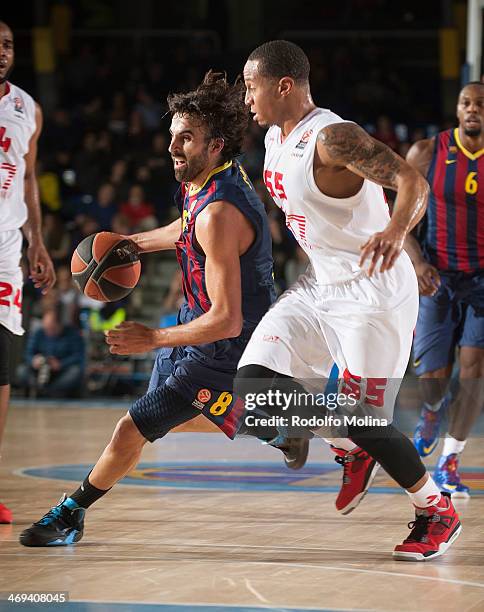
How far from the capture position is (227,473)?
6879 mm

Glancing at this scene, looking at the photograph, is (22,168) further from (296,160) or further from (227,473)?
(227,473)

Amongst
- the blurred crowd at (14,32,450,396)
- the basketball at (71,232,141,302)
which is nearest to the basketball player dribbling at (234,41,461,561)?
the basketball at (71,232,141,302)

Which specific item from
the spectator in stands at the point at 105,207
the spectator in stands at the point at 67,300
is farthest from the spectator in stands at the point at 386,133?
the spectator in stands at the point at 67,300

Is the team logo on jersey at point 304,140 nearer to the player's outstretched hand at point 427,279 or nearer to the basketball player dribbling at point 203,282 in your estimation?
the basketball player dribbling at point 203,282

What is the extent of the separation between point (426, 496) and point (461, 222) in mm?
2178

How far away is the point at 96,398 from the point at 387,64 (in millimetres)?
8055

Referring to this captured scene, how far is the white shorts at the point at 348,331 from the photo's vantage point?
4320 mm

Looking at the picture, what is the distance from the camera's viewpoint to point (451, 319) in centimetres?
614

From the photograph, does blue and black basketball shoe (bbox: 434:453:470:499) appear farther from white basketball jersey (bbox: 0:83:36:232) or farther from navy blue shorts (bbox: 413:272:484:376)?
white basketball jersey (bbox: 0:83:36:232)

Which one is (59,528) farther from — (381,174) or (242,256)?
(381,174)

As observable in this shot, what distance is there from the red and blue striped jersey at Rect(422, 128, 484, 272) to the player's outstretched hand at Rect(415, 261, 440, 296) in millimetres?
258

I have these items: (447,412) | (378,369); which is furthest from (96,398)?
(378,369)

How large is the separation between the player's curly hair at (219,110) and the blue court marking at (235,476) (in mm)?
2241

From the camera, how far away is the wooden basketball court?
12.1ft
